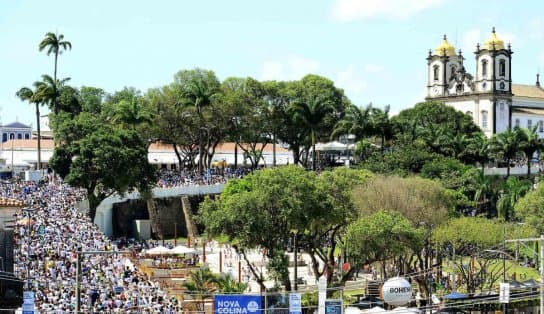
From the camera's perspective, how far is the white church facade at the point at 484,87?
11619 centimetres

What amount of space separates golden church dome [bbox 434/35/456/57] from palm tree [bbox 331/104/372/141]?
3398cm

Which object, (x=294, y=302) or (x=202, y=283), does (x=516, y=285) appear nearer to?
(x=202, y=283)

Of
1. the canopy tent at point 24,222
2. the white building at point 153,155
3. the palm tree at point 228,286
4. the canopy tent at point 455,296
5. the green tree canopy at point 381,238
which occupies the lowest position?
the canopy tent at point 455,296

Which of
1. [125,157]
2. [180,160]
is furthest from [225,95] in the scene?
[125,157]

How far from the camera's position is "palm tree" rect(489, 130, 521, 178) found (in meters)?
95.9

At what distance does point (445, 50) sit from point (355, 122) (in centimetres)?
3572

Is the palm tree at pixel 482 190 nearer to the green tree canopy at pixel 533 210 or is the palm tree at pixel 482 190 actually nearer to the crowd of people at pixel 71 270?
the green tree canopy at pixel 533 210

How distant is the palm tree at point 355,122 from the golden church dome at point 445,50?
34.0m

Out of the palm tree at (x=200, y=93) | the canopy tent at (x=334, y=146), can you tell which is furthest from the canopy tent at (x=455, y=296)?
the canopy tent at (x=334, y=146)

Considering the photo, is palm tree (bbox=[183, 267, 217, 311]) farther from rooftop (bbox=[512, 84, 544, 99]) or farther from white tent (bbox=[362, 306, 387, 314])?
rooftop (bbox=[512, 84, 544, 99])

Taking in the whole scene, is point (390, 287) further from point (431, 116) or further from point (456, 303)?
point (431, 116)

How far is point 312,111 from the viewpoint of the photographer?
288ft

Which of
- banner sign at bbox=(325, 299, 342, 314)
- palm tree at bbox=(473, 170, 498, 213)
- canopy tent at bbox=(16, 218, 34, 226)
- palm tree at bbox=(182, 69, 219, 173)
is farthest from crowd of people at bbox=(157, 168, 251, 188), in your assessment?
banner sign at bbox=(325, 299, 342, 314)

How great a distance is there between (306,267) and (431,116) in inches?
1801
